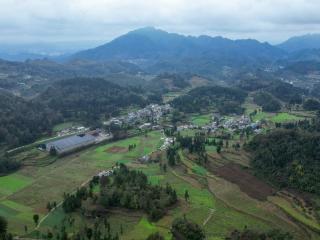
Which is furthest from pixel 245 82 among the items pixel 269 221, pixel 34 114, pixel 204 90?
pixel 269 221

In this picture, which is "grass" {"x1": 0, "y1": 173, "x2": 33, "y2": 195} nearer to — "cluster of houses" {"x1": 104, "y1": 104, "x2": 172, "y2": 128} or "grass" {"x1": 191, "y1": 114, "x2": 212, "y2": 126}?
"cluster of houses" {"x1": 104, "y1": 104, "x2": 172, "y2": 128}

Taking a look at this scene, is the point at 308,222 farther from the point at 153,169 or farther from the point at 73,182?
the point at 73,182

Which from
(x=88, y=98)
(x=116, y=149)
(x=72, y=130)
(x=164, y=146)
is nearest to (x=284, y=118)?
(x=164, y=146)

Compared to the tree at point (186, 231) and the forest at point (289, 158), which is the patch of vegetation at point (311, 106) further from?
the tree at point (186, 231)

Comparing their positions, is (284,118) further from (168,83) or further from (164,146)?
(168,83)

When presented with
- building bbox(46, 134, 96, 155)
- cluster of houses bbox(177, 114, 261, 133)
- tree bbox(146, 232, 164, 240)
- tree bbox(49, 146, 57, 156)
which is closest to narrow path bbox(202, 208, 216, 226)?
tree bbox(146, 232, 164, 240)

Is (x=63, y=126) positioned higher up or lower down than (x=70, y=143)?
lower down
